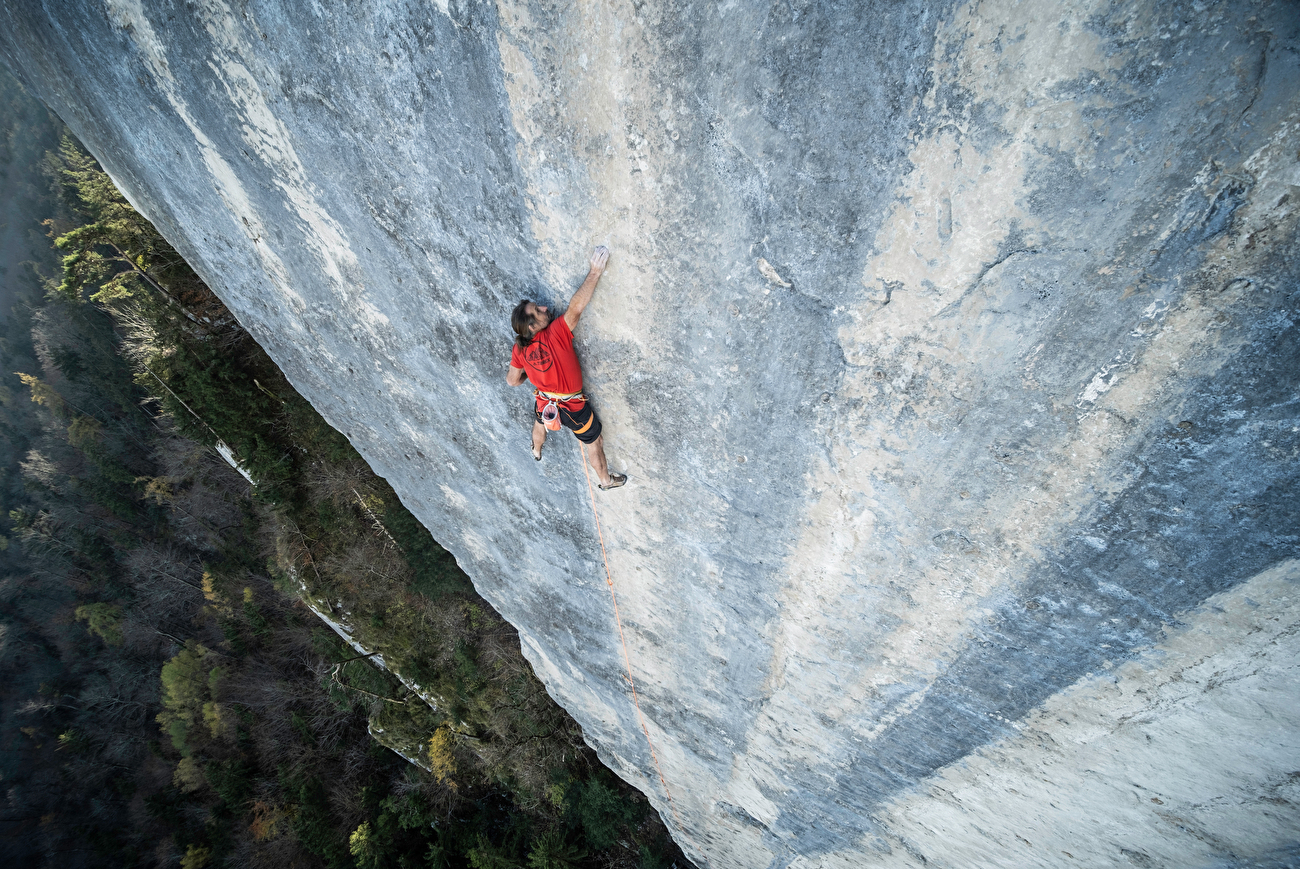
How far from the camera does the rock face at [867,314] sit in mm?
1625

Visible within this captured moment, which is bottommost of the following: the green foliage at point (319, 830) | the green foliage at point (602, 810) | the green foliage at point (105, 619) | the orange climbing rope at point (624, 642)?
the green foliage at point (105, 619)

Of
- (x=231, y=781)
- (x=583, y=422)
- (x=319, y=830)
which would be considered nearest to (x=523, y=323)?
(x=583, y=422)

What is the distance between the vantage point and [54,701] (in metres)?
15.6

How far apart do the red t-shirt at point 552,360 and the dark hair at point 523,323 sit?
0.10 feet

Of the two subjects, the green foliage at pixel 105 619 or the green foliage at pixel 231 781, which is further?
the green foliage at pixel 105 619

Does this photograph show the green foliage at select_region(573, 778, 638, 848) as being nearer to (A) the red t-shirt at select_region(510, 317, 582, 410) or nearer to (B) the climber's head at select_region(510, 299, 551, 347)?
(A) the red t-shirt at select_region(510, 317, 582, 410)

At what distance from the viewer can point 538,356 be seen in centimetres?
266

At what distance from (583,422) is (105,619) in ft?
66.7

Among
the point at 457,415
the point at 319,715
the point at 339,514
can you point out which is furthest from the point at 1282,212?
the point at 319,715

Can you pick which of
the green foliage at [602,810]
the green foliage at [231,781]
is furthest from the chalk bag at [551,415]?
the green foliage at [231,781]

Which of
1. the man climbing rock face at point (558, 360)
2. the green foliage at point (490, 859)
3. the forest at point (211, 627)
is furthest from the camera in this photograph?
the green foliage at point (490, 859)

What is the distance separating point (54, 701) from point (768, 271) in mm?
23943

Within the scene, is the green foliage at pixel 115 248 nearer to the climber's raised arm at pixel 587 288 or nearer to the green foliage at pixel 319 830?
the climber's raised arm at pixel 587 288

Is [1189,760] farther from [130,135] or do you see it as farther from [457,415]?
[130,135]
